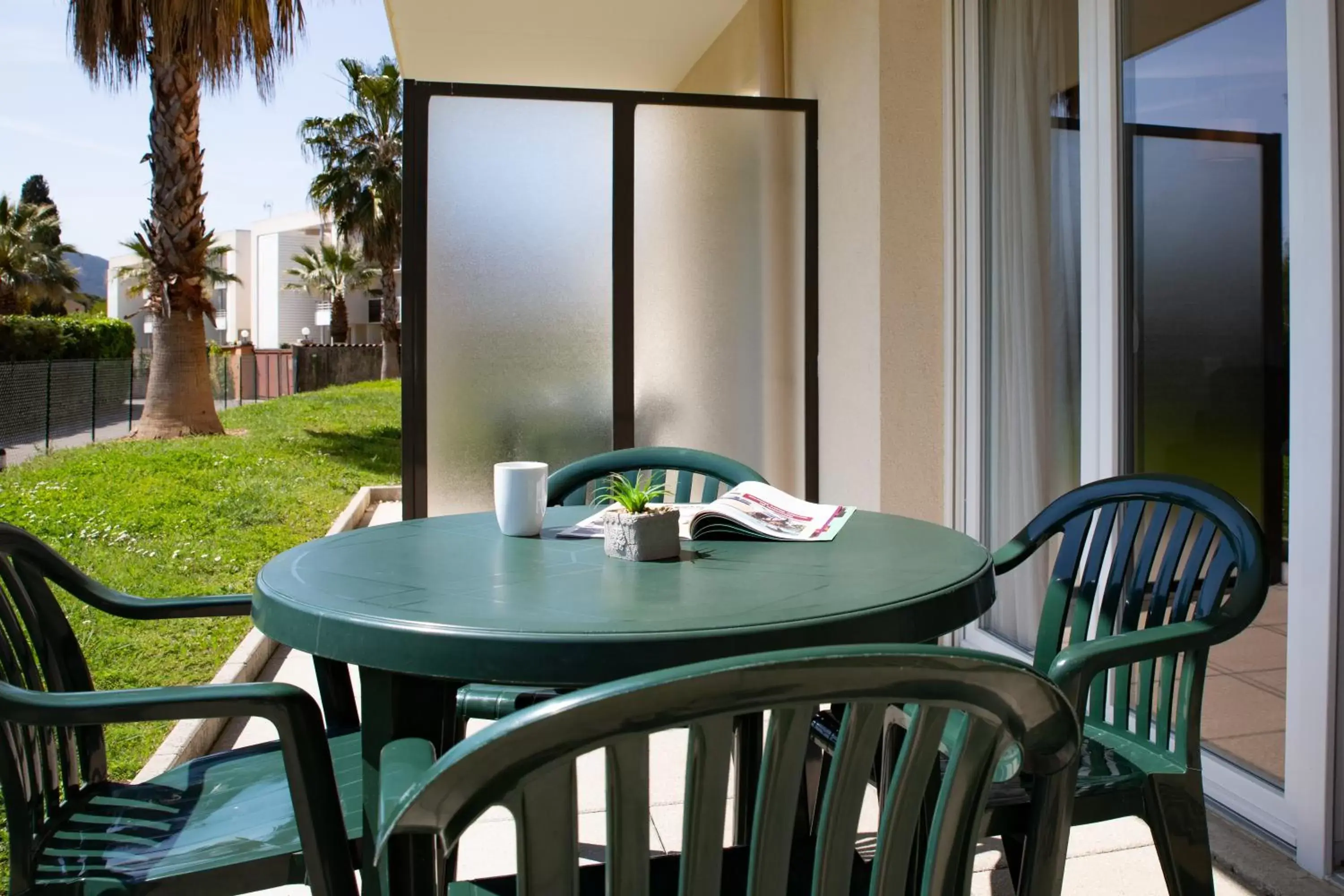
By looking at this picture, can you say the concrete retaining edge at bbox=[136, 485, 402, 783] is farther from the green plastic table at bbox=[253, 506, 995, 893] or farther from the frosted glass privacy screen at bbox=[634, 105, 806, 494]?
the frosted glass privacy screen at bbox=[634, 105, 806, 494]

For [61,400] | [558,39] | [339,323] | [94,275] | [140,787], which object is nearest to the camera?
[140,787]

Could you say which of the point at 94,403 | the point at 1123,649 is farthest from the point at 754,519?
the point at 94,403

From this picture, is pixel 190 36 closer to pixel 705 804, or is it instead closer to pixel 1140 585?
pixel 1140 585

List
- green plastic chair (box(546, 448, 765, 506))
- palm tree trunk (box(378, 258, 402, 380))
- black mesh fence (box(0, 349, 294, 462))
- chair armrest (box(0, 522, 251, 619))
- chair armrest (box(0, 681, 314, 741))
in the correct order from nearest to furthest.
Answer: chair armrest (box(0, 681, 314, 741)), chair armrest (box(0, 522, 251, 619)), green plastic chair (box(546, 448, 765, 506)), black mesh fence (box(0, 349, 294, 462)), palm tree trunk (box(378, 258, 402, 380))

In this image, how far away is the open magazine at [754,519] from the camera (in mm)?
1802

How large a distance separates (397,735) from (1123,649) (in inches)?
37.2

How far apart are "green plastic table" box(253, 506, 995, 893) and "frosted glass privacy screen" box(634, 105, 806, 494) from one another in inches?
95.2

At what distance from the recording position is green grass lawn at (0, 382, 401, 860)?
14.6 ft

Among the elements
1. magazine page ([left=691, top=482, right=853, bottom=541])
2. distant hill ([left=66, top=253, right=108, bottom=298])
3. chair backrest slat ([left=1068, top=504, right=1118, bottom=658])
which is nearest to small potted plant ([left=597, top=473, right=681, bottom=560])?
magazine page ([left=691, top=482, right=853, bottom=541])

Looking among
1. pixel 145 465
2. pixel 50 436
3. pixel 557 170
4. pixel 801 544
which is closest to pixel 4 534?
pixel 801 544

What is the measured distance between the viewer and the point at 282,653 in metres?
4.18

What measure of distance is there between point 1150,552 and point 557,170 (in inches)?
112

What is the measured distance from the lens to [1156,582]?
1731 millimetres

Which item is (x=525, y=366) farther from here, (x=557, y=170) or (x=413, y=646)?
(x=413, y=646)
